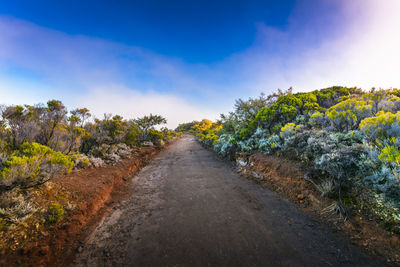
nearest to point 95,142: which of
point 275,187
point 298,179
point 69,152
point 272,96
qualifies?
point 69,152

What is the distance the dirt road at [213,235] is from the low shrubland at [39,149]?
1.50 metres

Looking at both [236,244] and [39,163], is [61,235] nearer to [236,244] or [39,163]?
[39,163]

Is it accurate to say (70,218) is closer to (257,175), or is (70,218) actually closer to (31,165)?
(31,165)

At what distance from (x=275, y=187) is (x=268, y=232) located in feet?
8.12

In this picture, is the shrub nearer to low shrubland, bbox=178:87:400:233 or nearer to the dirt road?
the dirt road

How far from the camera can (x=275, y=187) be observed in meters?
5.04

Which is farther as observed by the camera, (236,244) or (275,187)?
(275,187)

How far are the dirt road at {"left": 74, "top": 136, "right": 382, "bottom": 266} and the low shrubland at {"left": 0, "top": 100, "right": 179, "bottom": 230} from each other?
1.50 meters

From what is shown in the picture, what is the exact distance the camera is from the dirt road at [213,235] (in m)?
2.34

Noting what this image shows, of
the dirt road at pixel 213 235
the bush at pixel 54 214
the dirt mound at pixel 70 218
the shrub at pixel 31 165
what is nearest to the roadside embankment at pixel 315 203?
the dirt road at pixel 213 235

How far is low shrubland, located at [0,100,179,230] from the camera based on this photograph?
107 inches

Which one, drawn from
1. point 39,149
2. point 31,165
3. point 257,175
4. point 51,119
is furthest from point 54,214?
point 257,175

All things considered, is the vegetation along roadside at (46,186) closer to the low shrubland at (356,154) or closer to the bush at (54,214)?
the bush at (54,214)

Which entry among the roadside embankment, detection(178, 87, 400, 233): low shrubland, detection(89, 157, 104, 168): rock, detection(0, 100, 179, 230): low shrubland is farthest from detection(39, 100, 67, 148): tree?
detection(178, 87, 400, 233): low shrubland
